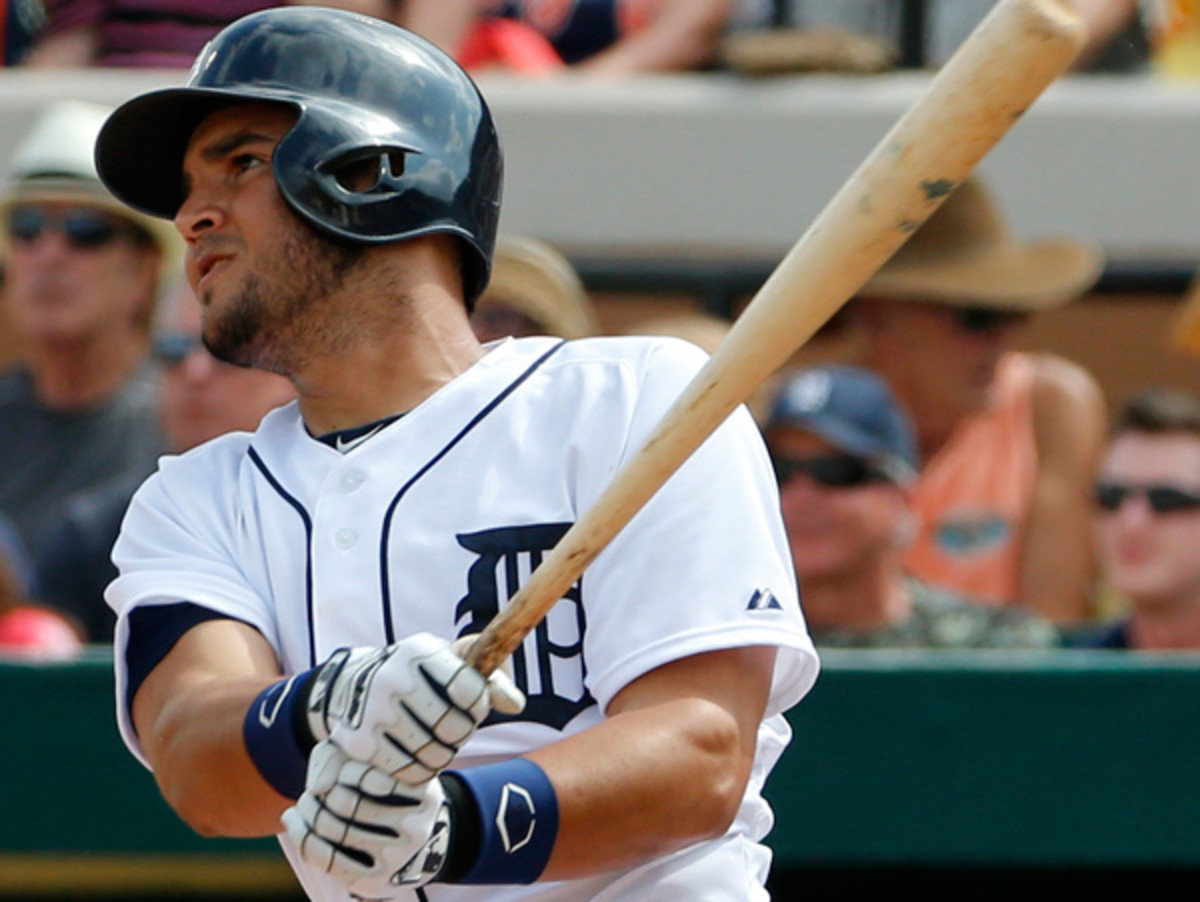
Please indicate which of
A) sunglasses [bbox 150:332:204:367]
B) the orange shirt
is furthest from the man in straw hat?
sunglasses [bbox 150:332:204:367]

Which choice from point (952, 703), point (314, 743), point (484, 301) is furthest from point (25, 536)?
point (314, 743)

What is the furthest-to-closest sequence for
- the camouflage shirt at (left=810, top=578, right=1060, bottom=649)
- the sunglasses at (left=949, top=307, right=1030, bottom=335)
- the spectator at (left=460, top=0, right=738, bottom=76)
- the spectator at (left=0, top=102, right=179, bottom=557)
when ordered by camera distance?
the spectator at (left=460, top=0, right=738, bottom=76) → the sunglasses at (left=949, top=307, right=1030, bottom=335) → the spectator at (left=0, top=102, right=179, bottom=557) → the camouflage shirt at (left=810, top=578, right=1060, bottom=649)

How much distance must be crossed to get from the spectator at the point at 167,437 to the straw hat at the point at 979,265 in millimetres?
1430

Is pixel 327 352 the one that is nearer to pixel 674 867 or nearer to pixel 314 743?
pixel 314 743

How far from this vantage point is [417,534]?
88.0 inches

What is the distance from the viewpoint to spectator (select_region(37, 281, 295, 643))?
4.47m

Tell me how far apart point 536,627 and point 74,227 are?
9.78ft

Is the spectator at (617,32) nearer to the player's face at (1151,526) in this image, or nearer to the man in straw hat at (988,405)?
the man in straw hat at (988,405)

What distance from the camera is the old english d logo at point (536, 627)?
7.17 ft

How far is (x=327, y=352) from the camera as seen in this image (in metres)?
2.35

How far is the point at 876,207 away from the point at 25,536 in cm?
305

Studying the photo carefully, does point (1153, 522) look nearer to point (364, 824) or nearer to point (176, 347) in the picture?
point (176, 347)

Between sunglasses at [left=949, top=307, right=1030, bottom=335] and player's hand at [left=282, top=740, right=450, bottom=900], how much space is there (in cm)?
326

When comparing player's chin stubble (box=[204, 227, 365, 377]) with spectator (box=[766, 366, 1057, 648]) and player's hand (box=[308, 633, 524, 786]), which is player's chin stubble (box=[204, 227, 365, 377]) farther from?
spectator (box=[766, 366, 1057, 648])
